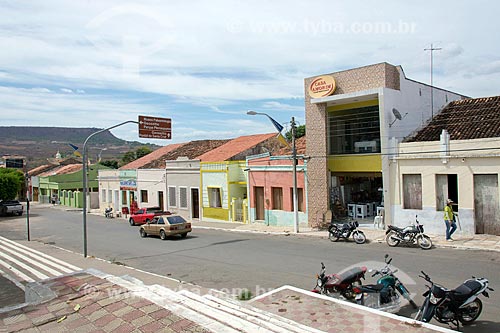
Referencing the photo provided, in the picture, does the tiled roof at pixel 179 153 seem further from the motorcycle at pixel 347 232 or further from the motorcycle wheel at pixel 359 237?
the motorcycle wheel at pixel 359 237

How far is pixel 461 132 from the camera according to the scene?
18.3m

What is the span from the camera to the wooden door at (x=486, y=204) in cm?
1628

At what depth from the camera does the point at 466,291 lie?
7.32 meters

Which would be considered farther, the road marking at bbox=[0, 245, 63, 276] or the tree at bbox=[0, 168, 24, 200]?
the tree at bbox=[0, 168, 24, 200]

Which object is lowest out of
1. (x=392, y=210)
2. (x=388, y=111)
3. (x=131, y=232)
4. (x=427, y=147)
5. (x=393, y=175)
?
(x=131, y=232)

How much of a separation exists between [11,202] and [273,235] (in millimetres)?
35483

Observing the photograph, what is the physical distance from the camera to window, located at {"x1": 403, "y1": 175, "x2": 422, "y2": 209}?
18.6 metres

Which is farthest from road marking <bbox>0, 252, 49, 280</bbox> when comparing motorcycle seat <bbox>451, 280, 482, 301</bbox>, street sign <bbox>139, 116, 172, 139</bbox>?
motorcycle seat <bbox>451, 280, 482, 301</bbox>

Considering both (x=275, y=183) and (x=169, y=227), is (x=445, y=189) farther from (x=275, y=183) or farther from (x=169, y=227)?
(x=169, y=227)

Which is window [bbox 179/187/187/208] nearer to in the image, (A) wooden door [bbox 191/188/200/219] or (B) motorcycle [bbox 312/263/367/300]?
(A) wooden door [bbox 191/188/200/219]

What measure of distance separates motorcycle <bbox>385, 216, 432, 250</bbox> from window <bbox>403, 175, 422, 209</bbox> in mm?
3172

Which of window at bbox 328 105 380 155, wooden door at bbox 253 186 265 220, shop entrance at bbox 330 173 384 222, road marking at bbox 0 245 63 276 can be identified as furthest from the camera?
wooden door at bbox 253 186 265 220

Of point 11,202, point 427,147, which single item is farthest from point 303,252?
point 11,202

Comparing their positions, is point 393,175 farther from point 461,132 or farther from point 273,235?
point 273,235
